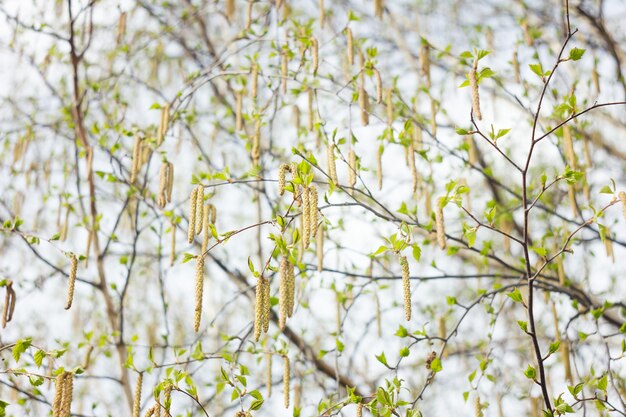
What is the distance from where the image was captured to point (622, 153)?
5.95m

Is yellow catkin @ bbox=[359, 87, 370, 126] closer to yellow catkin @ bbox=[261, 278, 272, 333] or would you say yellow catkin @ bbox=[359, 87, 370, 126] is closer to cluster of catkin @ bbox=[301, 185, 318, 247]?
cluster of catkin @ bbox=[301, 185, 318, 247]

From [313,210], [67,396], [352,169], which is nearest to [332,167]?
[352,169]

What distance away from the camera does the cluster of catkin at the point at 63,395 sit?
2.10 metres

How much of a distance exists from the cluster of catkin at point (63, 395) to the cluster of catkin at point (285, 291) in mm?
720

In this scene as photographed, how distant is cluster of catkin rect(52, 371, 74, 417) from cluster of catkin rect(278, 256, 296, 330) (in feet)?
2.36

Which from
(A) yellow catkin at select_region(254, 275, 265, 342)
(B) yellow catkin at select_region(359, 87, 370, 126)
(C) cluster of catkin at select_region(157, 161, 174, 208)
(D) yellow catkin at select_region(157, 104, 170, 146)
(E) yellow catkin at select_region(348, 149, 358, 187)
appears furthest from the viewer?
(D) yellow catkin at select_region(157, 104, 170, 146)

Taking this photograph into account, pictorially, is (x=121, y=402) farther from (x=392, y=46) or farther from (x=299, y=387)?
(x=392, y=46)

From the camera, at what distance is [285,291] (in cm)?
211

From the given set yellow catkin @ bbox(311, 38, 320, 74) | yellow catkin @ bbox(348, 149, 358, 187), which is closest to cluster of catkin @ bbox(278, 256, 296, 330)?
yellow catkin @ bbox(348, 149, 358, 187)

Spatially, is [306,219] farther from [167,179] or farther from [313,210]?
[167,179]

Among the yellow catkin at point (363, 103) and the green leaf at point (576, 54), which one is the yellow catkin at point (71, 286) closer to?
the yellow catkin at point (363, 103)

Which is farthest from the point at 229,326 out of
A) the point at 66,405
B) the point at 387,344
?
the point at 66,405

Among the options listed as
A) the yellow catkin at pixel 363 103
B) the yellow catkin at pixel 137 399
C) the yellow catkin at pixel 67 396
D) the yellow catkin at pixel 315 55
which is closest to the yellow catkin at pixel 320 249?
the yellow catkin at pixel 363 103

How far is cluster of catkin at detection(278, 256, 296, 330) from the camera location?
2.10 metres
